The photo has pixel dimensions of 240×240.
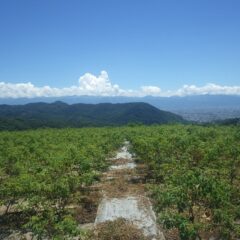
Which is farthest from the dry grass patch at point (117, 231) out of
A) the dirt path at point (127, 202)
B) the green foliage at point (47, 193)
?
the green foliage at point (47, 193)

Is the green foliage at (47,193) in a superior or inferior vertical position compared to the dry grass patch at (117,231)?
superior

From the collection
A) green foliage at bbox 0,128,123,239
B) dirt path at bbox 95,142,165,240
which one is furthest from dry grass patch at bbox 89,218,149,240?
green foliage at bbox 0,128,123,239

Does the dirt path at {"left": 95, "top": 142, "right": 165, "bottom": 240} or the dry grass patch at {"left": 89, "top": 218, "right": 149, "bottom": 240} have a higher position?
the dry grass patch at {"left": 89, "top": 218, "right": 149, "bottom": 240}

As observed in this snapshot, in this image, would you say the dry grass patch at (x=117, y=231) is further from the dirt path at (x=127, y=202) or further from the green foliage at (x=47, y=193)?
the green foliage at (x=47, y=193)

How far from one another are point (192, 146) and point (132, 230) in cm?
1357

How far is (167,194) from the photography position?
460 inches

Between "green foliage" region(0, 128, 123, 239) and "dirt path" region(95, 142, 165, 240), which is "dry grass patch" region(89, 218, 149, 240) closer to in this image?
"dirt path" region(95, 142, 165, 240)

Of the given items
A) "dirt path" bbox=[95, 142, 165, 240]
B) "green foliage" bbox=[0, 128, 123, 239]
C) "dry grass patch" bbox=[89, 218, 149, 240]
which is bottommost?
"dirt path" bbox=[95, 142, 165, 240]

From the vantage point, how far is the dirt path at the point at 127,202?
1541 centimetres

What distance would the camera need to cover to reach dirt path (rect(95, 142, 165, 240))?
15406mm

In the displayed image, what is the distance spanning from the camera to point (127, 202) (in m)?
18.8

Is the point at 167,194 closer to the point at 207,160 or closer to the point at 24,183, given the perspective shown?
the point at 24,183

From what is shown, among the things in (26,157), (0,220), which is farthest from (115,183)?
(0,220)

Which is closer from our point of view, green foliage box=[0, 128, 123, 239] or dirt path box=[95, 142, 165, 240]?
green foliage box=[0, 128, 123, 239]
